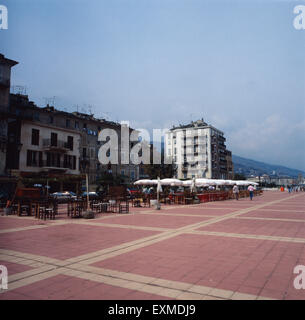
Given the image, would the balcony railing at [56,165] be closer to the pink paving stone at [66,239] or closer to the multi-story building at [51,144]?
the multi-story building at [51,144]

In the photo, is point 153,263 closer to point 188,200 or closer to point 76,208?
point 76,208

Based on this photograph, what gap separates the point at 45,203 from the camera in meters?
13.1

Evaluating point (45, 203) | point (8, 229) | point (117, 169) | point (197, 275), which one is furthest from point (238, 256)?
point (117, 169)

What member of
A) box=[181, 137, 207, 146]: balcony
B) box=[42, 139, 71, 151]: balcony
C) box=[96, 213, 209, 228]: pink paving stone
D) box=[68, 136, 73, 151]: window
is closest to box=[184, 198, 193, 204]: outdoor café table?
box=[96, 213, 209, 228]: pink paving stone

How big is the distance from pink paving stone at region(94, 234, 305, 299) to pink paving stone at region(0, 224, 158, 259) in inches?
46.1

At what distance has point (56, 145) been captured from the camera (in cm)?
3594

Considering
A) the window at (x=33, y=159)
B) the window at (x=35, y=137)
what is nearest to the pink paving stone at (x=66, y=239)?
the window at (x=33, y=159)

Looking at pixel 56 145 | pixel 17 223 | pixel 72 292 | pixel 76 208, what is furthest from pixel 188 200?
pixel 56 145

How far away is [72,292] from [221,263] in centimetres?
279

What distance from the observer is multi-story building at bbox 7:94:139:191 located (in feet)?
105

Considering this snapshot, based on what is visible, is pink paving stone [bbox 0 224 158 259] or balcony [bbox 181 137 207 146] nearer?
pink paving stone [bbox 0 224 158 259]

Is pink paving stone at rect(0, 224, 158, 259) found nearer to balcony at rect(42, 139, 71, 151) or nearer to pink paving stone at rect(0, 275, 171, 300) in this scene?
pink paving stone at rect(0, 275, 171, 300)
